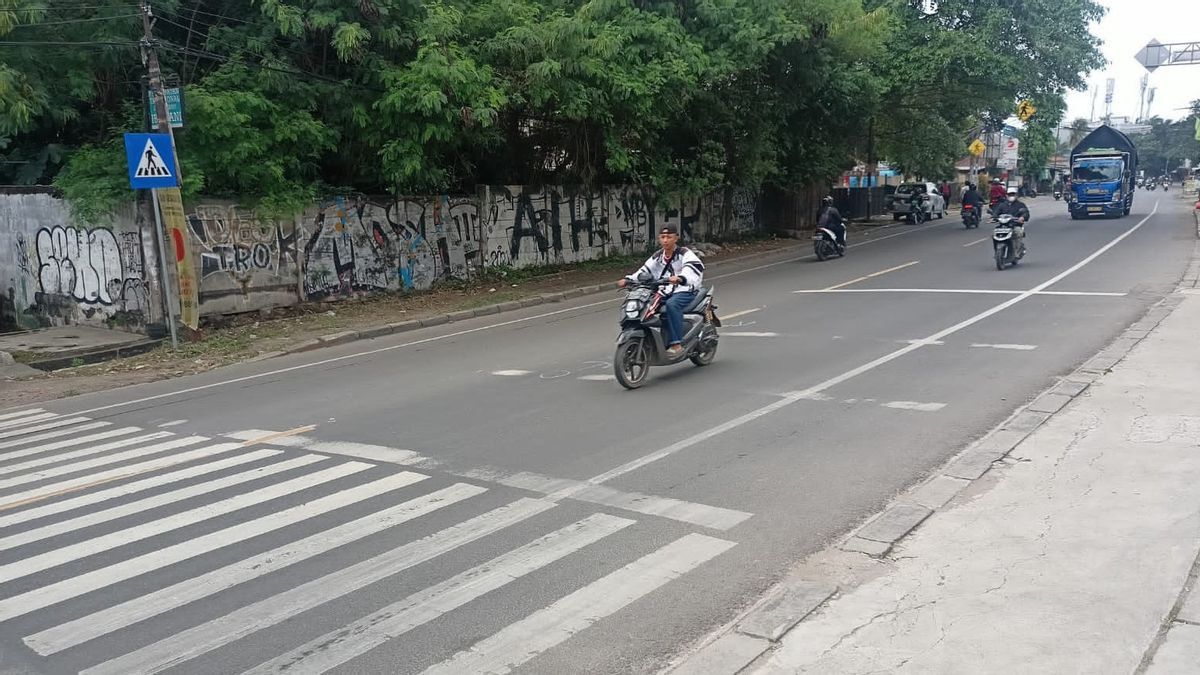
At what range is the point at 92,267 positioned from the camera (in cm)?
1585

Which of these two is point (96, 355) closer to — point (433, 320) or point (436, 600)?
point (433, 320)

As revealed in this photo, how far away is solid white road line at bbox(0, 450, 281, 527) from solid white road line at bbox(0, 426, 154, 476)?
1.48 meters

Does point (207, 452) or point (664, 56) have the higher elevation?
point (664, 56)

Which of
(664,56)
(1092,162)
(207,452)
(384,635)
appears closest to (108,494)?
(207,452)

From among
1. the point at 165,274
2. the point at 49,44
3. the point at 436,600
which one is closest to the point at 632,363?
the point at 436,600

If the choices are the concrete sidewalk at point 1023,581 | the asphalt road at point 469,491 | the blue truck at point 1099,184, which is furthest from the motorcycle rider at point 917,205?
the concrete sidewalk at point 1023,581

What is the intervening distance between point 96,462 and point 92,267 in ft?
32.0

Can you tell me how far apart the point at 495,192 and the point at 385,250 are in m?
3.70

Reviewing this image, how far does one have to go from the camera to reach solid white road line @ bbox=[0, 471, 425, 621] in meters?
4.75

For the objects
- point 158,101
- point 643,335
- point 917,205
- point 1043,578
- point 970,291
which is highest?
point 158,101

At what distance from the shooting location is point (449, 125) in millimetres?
16641

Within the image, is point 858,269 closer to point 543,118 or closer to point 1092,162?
point 543,118

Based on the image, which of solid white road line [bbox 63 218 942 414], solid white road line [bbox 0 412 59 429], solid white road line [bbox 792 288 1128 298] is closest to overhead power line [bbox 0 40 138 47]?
solid white road line [bbox 63 218 942 414]

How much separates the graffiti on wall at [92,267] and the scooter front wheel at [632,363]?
9713 millimetres
